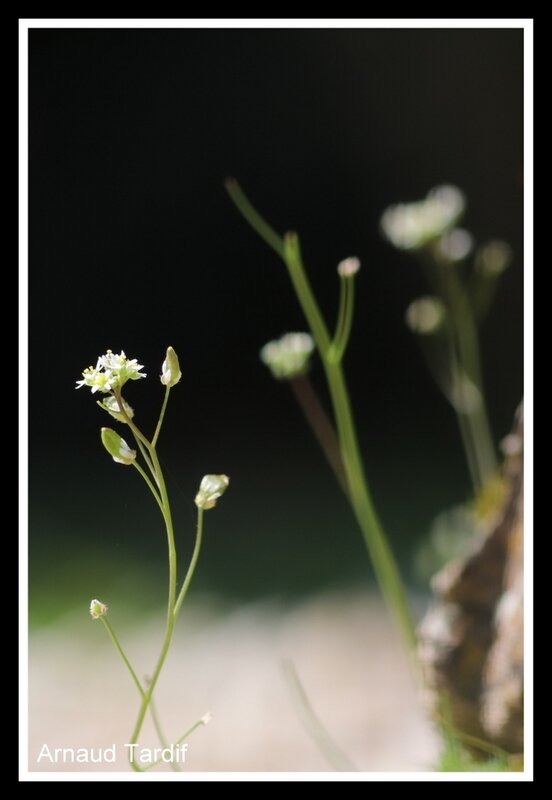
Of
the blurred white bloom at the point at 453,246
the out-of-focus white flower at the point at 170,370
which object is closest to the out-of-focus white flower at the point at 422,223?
the blurred white bloom at the point at 453,246

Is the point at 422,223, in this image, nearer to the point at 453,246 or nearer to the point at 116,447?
the point at 453,246

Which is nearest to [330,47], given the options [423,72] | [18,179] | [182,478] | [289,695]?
[423,72]

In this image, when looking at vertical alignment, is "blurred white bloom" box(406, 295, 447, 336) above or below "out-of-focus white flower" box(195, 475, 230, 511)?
above

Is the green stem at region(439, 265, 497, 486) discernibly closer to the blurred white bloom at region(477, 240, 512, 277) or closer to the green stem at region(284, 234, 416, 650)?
the blurred white bloom at region(477, 240, 512, 277)

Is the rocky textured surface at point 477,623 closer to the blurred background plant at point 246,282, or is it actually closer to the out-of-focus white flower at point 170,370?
the blurred background plant at point 246,282

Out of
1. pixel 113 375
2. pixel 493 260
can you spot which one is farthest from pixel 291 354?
pixel 493 260

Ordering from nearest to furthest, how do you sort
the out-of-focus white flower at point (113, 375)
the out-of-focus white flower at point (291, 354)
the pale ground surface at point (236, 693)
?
the out-of-focus white flower at point (113, 375), the out-of-focus white flower at point (291, 354), the pale ground surface at point (236, 693)

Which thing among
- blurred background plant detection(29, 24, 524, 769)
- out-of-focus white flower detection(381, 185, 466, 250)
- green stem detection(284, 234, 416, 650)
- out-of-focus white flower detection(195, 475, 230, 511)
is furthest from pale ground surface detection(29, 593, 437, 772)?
out-of-focus white flower detection(381, 185, 466, 250)
